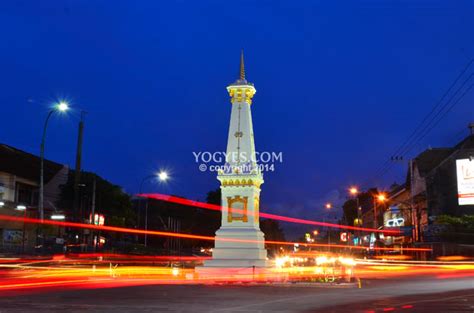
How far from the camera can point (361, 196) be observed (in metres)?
132

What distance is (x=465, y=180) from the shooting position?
50.7m

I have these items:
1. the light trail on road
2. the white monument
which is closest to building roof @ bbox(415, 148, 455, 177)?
the light trail on road

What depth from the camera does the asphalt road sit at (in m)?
14.3

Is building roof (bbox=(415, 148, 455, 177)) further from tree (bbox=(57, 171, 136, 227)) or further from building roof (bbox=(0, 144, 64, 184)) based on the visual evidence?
building roof (bbox=(0, 144, 64, 184))

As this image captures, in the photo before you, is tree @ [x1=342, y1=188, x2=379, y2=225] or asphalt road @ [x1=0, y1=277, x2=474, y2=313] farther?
tree @ [x1=342, y1=188, x2=379, y2=225]

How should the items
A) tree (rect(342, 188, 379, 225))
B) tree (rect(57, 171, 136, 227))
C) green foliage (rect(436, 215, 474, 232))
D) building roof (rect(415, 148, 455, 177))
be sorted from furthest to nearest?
tree (rect(342, 188, 379, 225))
tree (rect(57, 171, 136, 227))
building roof (rect(415, 148, 455, 177))
green foliage (rect(436, 215, 474, 232))

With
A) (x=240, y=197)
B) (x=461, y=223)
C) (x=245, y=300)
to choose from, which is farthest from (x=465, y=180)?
(x=245, y=300)

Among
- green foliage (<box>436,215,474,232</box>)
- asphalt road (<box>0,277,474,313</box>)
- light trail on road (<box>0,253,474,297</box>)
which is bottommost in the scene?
light trail on road (<box>0,253,474,297</box>)

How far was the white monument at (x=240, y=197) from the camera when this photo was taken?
33375mm

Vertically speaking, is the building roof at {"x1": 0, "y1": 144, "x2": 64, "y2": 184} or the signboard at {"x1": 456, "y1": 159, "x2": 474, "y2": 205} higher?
the building roof at {"x1": 0, "y1": 144, "x2": 64, "y2": 184}

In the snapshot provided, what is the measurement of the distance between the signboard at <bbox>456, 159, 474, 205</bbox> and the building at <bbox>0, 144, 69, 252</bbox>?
4188 centimetres

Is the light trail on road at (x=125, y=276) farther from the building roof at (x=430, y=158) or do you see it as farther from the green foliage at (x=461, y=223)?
the building roof at (x=430, y=158)

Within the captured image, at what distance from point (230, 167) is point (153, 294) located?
55.5 ft

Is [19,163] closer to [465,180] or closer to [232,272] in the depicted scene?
[232,272]
